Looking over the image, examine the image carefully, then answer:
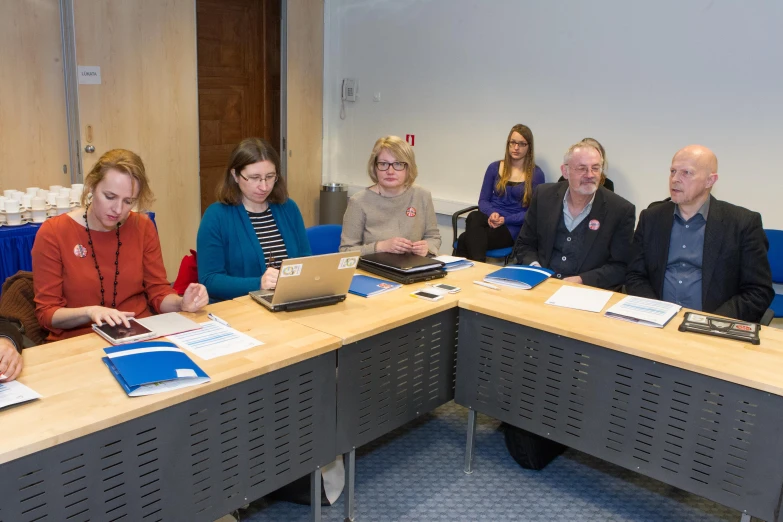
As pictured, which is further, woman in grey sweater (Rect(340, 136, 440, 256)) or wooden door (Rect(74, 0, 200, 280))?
wooden door (Rect(74, 0, 200, 280))

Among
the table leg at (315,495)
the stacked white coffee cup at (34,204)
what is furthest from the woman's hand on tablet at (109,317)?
the stacked white coffee cup at (34,204)

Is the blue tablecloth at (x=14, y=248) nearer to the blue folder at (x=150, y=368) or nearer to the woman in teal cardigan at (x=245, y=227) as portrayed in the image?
the woman in teal cardigan at (x=245, y=227)

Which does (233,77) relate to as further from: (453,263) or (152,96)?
(453,263)

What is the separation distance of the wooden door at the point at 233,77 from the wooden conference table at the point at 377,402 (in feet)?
11.9

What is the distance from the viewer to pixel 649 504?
2.65 metres

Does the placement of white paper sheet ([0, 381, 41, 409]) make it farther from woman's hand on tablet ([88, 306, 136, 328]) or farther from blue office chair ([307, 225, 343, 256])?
blue office chair ([307, 225, 343, 256])

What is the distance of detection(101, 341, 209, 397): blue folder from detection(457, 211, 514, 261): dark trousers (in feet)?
9.85

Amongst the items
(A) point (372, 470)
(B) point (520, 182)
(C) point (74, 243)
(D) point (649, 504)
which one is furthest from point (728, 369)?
(B) point (520, 182)

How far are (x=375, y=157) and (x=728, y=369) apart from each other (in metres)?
1.86

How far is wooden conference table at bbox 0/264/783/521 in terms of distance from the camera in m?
1.60

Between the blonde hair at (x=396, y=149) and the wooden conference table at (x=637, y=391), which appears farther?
the blonde hair at (x=396, y=149)

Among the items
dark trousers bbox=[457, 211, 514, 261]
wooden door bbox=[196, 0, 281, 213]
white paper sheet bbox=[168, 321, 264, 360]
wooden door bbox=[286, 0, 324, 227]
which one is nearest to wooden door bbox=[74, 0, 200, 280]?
wooden door bbox=[196, 0, 281, 213]

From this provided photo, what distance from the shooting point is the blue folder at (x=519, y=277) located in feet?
9.40

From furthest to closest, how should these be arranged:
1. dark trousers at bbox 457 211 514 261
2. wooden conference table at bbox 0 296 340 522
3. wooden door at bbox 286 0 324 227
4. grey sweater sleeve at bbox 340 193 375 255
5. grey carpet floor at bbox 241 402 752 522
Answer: wooden door at bbox 286 0 324 227, dark trousers at bbox 457 211 514 261, grey sweater sleeve at bbox 340 193 375 255, grey carpet floor at bbox 241 402 752 522, wooden conference table at bbox 0 296 340 522
